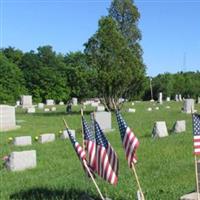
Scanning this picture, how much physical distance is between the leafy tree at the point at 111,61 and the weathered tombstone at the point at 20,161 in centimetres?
2651

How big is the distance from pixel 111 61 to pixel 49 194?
31109 millimetres

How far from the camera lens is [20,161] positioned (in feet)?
39.7

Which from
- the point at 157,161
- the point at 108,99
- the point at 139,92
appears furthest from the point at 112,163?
the point at 139,92

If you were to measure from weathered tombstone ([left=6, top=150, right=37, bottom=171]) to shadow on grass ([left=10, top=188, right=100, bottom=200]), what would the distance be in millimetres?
2835

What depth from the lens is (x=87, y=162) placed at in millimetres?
7238

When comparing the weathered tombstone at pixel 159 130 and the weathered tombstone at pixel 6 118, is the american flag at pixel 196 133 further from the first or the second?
the weathered tombstone at pixel 6 118

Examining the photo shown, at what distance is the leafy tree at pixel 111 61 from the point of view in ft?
128

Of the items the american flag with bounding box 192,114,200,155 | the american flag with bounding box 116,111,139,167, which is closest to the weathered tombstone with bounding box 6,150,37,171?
the american flag with bounding box 116,111,139,167

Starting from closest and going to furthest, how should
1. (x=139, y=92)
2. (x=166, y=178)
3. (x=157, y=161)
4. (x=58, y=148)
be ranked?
(x=166, y=178) < (x=157, y=161) < (x=58, y=148) < (x=139, y=92)

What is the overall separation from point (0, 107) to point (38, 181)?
18186mm

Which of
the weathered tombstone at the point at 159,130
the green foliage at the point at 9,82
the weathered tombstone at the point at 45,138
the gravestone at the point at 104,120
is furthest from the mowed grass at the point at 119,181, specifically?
the green foliage at the point at 9,82

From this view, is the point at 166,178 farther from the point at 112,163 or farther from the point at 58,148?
the point at 58,148

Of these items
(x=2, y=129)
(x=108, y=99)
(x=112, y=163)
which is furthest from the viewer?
(x=108, y=99)

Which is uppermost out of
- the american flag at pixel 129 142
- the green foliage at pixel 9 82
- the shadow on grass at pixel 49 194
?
the green foliage at pixel 9 82
